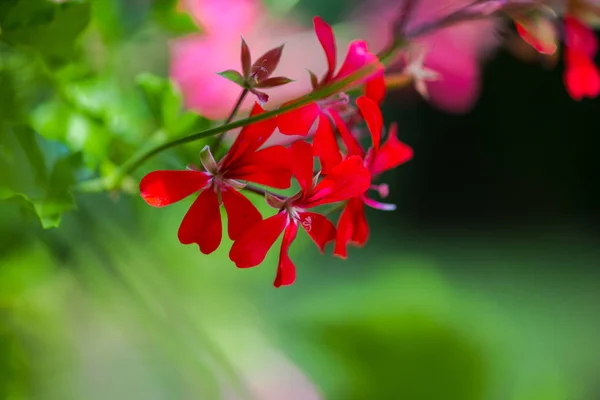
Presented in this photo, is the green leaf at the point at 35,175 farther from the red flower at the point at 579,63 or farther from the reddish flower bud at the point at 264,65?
the red flower at the point at 579,63

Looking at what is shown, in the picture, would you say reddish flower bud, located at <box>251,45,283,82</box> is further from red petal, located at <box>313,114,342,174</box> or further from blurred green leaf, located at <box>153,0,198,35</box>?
blurred green leaf, located at <box>153,0,198,35</box>

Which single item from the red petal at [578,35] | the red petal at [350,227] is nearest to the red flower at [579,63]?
the red petal at [578,35]

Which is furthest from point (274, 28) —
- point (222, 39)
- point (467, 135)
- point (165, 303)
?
point (467, 135)

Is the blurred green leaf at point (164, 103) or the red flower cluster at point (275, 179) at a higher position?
the blurred green leaf at point (164, 103)

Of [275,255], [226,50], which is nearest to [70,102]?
[226,50]

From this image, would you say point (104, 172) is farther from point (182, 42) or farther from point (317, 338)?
point (317, 338)

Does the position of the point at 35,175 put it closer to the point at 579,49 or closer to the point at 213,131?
the point at 213,131

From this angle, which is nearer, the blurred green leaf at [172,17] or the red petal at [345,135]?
the red petal at [345,135]

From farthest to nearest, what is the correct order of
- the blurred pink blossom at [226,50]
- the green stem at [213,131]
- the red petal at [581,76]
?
the blurred pink blossom at [226,50] < the red petal at [581,76] < the green stem at [213,131]
